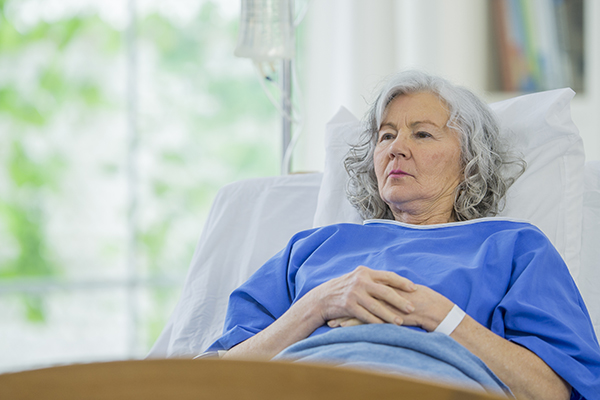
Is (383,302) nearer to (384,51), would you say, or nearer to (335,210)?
(335,210)

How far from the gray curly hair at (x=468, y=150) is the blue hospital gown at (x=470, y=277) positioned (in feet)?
0.31

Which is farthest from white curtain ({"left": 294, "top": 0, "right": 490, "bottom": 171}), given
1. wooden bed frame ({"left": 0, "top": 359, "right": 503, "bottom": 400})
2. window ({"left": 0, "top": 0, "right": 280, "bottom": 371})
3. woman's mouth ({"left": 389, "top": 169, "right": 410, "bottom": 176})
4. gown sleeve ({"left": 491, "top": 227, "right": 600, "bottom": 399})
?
wooden bed frame ({"left": 0, "top": 359, "right": 503, "bottom": 400})

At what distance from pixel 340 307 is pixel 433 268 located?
0.21 meters

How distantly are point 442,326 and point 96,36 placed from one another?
8.83ft

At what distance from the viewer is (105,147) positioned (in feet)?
10.3

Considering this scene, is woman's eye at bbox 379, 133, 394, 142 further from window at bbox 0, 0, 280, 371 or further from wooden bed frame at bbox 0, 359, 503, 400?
window at bbox 0, 0, 280, 371

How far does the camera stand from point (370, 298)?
3.37 ft

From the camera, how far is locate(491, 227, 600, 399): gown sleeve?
0.98 metres

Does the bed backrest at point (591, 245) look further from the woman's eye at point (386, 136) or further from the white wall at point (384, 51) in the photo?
the white wall at point (384, 51)

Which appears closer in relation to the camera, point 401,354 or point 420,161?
point 401,354

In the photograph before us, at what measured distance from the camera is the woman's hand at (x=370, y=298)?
3.34 feet

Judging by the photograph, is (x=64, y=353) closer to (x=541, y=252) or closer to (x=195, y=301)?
(x=195, y=301)

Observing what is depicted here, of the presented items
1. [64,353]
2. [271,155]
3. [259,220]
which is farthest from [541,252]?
[64,353]

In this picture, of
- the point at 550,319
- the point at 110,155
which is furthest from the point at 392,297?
the point at 110,155
